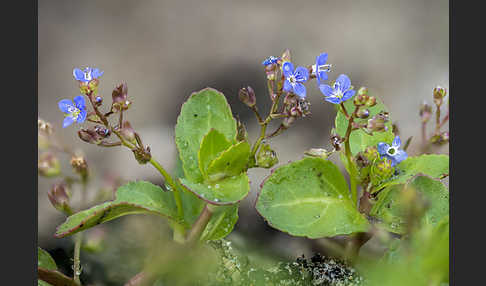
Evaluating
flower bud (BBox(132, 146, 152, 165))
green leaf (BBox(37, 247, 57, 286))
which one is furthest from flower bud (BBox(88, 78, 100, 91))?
green leaf (BBox(37, 247, 57, 286))

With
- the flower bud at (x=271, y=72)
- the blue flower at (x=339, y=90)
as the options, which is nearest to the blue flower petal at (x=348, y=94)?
the blue flower at (x=339, y=90)

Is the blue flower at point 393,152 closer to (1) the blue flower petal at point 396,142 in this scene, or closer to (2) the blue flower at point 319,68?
(1) the blue flower petal at point 396,142

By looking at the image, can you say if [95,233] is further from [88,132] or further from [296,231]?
[296,231]

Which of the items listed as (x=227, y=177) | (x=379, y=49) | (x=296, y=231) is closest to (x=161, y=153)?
(x=227, y=177)

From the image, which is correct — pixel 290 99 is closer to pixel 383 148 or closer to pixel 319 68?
pixel 319 68

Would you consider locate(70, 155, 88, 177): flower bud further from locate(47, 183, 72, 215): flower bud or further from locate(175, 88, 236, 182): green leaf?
locate(175, 88, 236, 182): green leaf

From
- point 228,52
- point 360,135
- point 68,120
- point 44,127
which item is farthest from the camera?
point 228,52

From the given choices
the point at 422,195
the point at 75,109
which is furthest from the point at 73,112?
the point at 422,195
